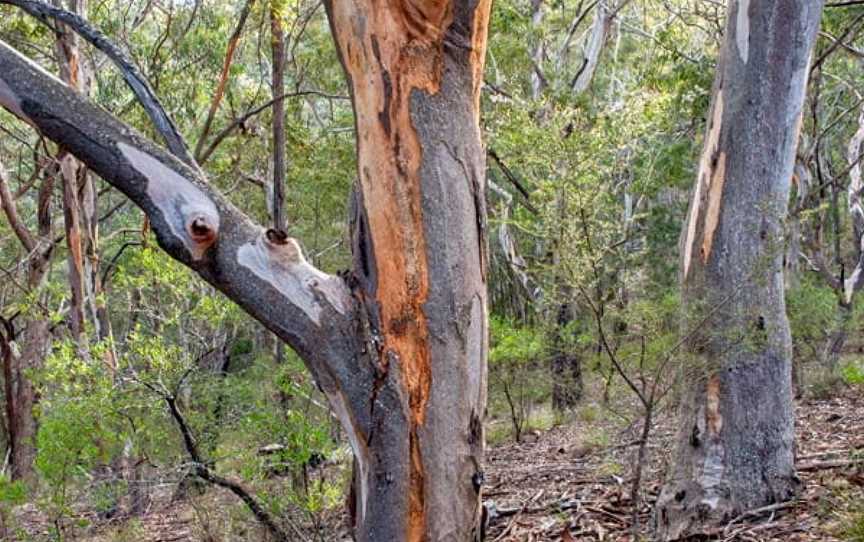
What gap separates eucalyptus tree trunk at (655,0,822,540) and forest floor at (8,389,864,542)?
0.20 metres

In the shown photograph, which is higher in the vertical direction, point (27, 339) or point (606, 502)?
point (27, 339)

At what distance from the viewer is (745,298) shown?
3.90 metres

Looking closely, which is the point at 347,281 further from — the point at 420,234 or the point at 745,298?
the point at 745,298

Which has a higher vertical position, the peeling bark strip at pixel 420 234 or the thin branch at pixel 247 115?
the thin branch at pixel 247 115

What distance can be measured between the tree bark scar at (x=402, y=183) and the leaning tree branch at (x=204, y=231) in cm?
16

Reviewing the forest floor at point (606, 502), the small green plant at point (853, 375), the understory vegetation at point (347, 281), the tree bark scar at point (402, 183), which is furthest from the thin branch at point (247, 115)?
the small green plant at point (853, 375)

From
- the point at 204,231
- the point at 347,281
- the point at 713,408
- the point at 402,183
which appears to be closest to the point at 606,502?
the point at 713,408

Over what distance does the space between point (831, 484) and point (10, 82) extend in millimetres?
3855

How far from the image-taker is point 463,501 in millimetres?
2840

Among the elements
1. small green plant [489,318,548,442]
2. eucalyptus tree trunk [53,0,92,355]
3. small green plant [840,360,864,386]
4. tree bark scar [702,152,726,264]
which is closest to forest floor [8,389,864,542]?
small green plant [840,360,864,386]

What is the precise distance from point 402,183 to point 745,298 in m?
1.94

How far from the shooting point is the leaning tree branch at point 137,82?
2859 mm

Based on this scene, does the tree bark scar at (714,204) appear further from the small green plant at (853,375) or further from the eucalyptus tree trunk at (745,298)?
the small green plant at (853,375)

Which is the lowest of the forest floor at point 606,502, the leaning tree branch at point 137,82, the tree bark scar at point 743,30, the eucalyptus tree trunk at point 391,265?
the forest floor at point 606,502
